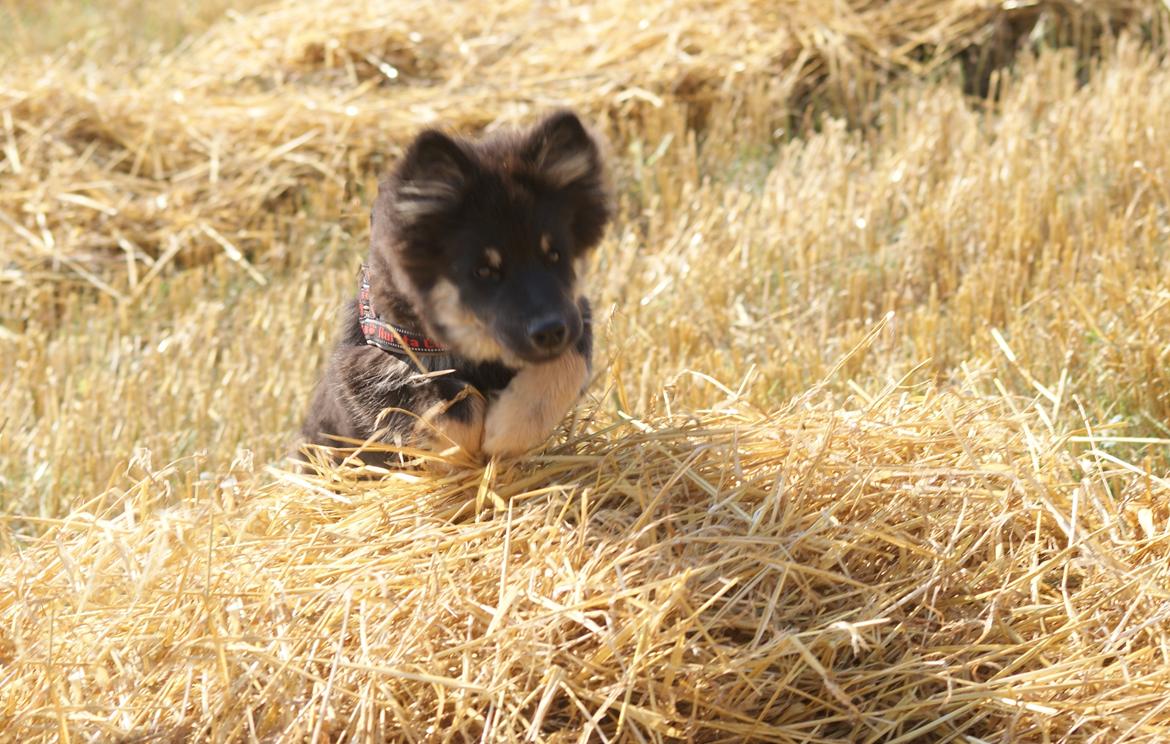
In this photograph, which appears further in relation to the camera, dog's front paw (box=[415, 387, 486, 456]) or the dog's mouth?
dog's front paw (box=[415, 387, 486, 456])

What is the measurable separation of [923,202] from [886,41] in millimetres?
2153

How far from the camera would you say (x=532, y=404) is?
4148 millimetres

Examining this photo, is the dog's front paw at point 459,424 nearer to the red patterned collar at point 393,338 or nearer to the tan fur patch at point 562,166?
the red patterned collar at point 393,338

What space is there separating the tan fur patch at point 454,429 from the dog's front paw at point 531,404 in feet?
0.20

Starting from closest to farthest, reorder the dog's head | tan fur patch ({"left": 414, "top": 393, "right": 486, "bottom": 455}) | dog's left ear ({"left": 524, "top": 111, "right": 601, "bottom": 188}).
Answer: the dog's head
tan fur patch ({"left": 414, "top": 393, "right": 486, "bottom": 455})
dog's left ear ({"left": 524, "top": 111, "right": 601, "bottom": 188})

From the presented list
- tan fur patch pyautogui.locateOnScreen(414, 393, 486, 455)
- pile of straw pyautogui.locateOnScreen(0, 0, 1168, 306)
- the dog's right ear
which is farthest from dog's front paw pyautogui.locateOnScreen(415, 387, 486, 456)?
pile of straw pyautogui.locateOnScreen(0, 0, 1168, 306)

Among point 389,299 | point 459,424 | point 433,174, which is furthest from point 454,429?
point 433,174

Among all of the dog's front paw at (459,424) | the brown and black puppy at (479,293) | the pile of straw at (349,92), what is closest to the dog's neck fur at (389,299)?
the brown and black puppy at (479,293)

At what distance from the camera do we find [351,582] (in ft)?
12.7

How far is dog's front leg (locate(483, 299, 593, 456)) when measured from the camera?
13.6 ft

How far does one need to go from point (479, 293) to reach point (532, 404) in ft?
1.29

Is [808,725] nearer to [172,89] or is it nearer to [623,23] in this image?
[623,23]

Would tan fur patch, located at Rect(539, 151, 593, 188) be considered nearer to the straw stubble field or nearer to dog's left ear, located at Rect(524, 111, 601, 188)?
dog's left ear, located at Rect(524, 111, 601, 188)

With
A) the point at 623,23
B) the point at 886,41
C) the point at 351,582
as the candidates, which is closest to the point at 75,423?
the point at 351,582
